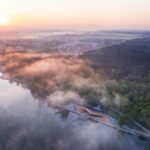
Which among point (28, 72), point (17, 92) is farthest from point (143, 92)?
point (28, 72)

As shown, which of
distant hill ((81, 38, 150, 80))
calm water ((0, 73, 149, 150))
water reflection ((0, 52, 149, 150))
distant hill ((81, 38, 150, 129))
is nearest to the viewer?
calm water ((0, 73, 149, 150))

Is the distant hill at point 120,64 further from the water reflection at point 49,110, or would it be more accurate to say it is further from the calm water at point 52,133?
the calm water at point 52,133

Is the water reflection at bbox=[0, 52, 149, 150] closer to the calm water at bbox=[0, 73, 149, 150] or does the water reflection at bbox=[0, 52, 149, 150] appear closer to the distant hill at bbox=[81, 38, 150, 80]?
the calm water at bbox=[0, 73, 149, 150]

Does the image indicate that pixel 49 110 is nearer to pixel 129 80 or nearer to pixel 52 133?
pixel 52 133

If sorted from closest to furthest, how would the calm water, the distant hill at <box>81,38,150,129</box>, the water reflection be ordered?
1. the calm water
2. the water reflection
3. the distant hill at <box>81,38,150,129</box>

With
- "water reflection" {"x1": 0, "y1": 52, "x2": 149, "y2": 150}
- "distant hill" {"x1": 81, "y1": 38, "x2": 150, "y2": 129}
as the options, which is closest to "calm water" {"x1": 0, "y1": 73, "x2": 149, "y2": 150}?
"water reflection" {"x1": 0, "y1": 52, "x2": 149, "y2": 150}

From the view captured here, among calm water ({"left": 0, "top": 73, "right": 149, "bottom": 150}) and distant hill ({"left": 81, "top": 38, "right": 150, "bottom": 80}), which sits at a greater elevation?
calm water ({"left": 0, "top": 73, "right": 149, "bottom": 150})

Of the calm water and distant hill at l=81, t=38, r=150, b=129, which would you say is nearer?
the calm water

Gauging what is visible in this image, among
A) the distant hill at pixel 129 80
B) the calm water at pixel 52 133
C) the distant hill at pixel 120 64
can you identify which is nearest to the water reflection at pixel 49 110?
the calm water at pixel 52 133

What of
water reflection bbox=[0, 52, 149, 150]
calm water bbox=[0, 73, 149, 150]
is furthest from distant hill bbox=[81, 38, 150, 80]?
calm water bbox=[0, 73, 149, 150]

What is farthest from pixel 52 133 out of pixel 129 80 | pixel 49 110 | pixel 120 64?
pixel 120 64

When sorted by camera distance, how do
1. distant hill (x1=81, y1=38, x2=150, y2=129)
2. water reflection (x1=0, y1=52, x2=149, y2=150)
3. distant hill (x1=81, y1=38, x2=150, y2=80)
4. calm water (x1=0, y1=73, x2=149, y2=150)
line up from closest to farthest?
1. calm water (x1=0, y1=73, x2=149, y2=150)
2. water reflection (x1=0, y1=52, x2=149, y2=150)
3. distant hill (x1=81, y1=38, x2=150, y2=129)
4. distant hill (x1=81, y1=38, x2=150, y2=80)

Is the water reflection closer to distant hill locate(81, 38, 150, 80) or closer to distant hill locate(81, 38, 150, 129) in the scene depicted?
distant hill locate(81, 38, 150, 129)
